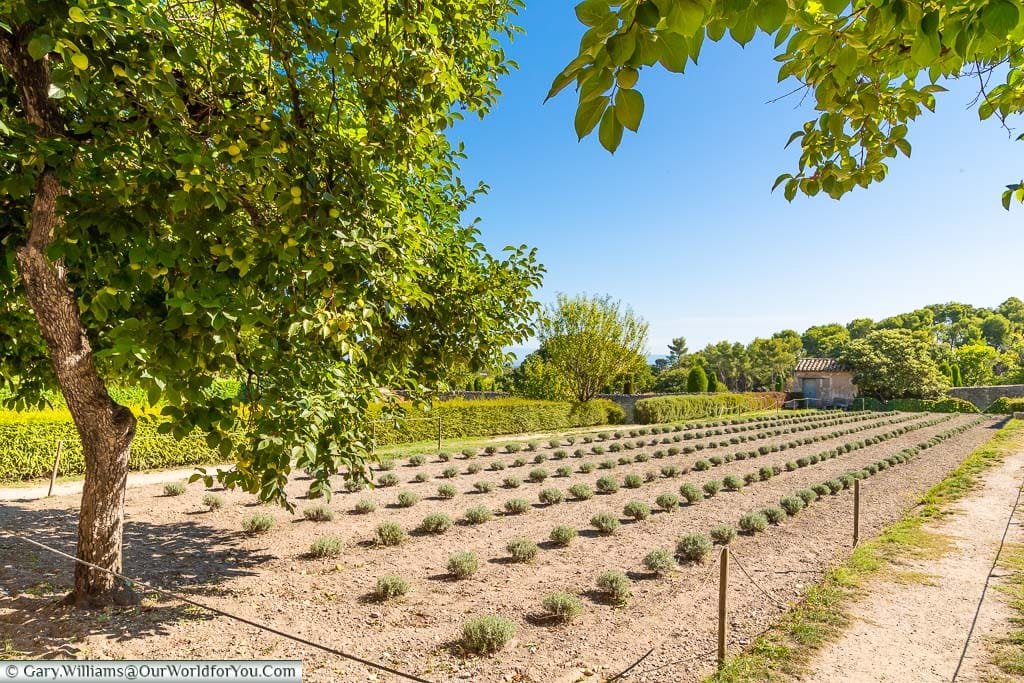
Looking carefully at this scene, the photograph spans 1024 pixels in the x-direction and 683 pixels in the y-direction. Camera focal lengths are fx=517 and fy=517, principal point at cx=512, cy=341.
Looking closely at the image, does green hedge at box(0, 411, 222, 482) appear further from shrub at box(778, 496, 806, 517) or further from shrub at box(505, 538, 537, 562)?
shrub at box(778, 496, 806, 517)

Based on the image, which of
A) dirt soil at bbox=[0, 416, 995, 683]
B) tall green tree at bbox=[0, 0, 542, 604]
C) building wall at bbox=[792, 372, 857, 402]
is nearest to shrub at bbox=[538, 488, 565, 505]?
dirt soil at bbox=[0, 416, 995, 683]

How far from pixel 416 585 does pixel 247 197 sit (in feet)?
15.3

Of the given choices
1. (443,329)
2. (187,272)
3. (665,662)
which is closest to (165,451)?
(443,329)

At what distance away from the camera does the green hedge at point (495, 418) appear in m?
19.8

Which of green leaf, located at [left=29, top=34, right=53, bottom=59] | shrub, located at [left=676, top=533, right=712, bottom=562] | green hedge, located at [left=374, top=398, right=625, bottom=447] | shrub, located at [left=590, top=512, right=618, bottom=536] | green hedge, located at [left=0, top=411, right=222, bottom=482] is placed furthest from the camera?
green hedge, located at [left=374, top=398, right=625, bottom=447]

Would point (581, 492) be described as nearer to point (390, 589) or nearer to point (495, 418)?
point (390, 589)

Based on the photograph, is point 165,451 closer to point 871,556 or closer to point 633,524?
point 633,524

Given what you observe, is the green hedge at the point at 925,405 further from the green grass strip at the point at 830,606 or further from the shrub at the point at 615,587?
the shrub at the point at 615,587

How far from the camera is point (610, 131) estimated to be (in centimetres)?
125

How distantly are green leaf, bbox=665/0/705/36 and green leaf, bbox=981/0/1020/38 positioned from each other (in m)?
0.93

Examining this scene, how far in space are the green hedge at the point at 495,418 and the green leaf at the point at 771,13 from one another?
16652 millimetres

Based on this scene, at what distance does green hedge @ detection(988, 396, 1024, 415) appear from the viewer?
36.7 metres

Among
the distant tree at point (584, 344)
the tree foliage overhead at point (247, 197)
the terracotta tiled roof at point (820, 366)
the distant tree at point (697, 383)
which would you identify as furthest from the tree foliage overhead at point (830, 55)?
the terracotta tiled roof at point (820, 366)

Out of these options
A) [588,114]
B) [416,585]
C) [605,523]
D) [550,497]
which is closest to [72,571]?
[416,585]
